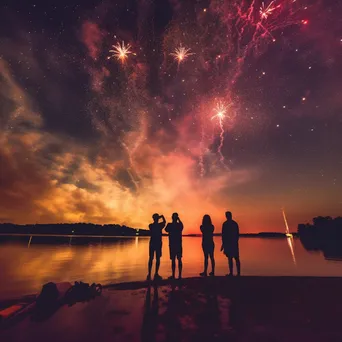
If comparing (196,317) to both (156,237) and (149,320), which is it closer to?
(149,320)

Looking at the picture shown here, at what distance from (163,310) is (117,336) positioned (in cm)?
174

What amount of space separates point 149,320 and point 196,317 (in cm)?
113

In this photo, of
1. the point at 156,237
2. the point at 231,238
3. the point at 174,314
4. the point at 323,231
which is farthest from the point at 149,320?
the point at 323,231

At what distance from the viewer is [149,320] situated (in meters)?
5.21

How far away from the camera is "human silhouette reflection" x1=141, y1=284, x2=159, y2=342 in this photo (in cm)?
437

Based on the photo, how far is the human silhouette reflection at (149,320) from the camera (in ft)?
14.3

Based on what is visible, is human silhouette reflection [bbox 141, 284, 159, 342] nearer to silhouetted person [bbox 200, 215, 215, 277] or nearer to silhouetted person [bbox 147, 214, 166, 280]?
silhouetted person [bbox 147, 214, 166, 280]

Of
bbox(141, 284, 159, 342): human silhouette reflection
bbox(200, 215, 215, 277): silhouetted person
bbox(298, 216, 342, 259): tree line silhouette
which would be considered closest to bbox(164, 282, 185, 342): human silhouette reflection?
bbox(141, 284, 159, 342): human silhouette reflection

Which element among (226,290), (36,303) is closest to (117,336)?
(36,303)

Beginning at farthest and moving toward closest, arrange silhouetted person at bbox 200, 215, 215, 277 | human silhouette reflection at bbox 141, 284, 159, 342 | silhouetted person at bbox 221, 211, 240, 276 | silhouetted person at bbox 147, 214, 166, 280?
silhouetted person at bbox 200, 215, 215, 277 < silhouetted person at bbox 221, 211, 240, 276 < silhouetted person at bbox 147, 214, 166, 280 < human silhouette reflection at bbox 141, 284, 159, 342

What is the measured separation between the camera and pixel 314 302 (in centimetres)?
663

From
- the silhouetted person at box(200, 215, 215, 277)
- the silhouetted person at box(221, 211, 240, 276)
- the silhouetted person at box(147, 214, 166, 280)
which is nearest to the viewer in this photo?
the silhouetted person at box(147, 214, 166, 280)

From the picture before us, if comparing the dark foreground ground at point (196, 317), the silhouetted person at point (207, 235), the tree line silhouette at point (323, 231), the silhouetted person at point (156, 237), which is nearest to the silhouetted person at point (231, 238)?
the silhouetted person at point (207, 235)

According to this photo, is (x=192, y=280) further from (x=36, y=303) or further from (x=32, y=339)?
(x=32, y=339)
